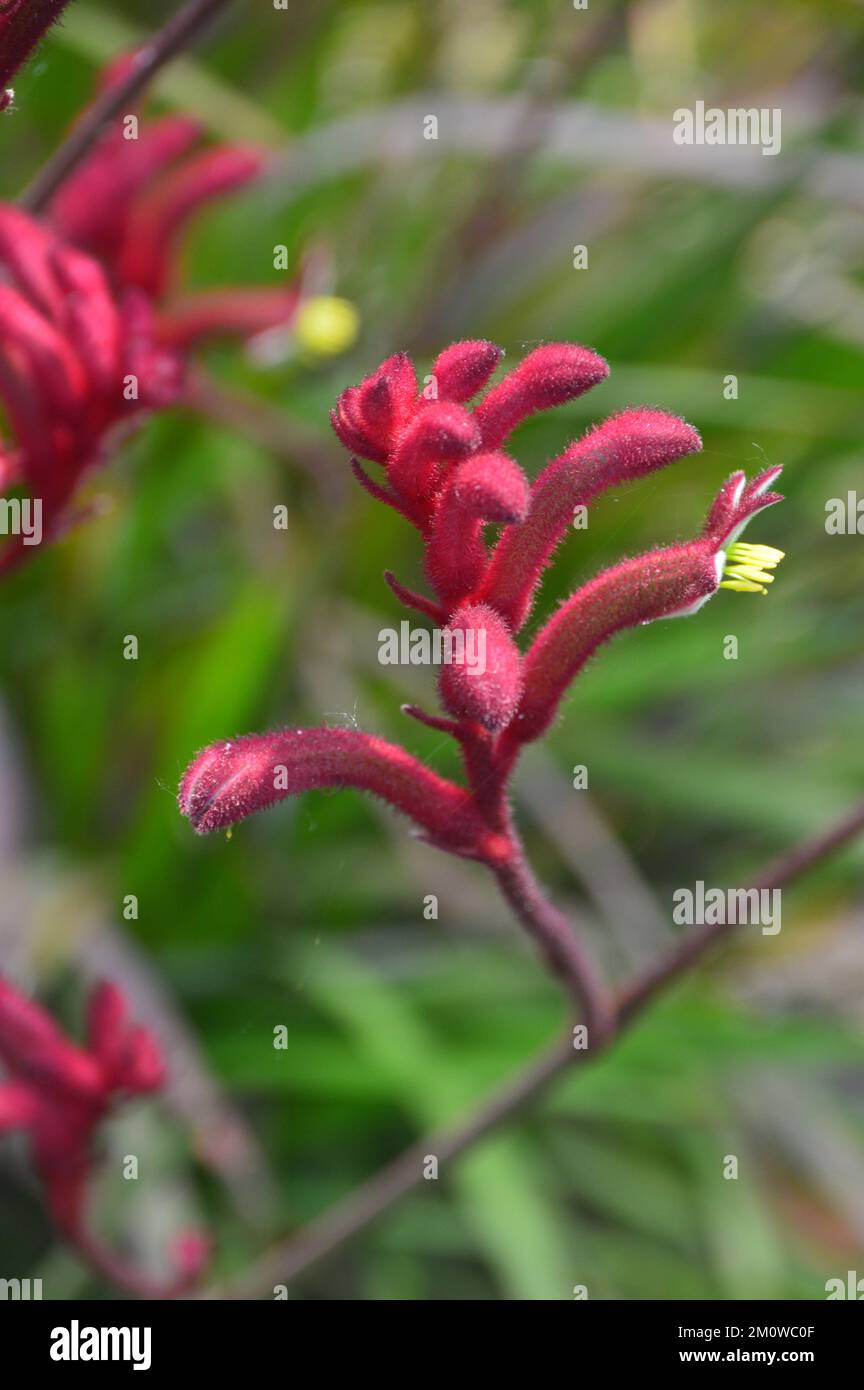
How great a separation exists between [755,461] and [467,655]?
0.65 feet

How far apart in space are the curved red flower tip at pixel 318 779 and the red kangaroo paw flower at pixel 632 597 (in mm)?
41

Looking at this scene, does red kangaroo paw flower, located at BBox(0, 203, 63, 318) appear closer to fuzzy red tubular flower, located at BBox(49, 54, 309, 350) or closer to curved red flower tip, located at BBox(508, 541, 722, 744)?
fuzzy red tubular flower, located at BBox(49, 54, 309, 350)

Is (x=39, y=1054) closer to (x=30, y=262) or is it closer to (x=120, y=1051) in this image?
(x=120, y=1051)

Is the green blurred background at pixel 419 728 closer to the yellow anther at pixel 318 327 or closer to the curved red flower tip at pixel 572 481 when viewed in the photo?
the yellow anther at pixel 318 327

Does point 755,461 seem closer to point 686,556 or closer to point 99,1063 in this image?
point 686,556

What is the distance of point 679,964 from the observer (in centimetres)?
75

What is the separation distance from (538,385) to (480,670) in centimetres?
11

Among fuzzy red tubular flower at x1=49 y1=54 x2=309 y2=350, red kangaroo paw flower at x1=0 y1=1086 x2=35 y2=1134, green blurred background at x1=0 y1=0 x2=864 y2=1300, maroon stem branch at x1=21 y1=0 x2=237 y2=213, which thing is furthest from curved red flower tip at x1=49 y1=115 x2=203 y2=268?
red kangaroo paw flower at x1=0 y1=1086 x2=35 y2=1134

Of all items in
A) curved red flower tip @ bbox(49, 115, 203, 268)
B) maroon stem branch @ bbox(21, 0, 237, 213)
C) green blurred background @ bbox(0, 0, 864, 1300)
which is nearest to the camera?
maroon stem branch @ bbox(21, 0, 237, 213)

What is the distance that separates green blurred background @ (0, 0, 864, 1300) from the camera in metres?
1.42

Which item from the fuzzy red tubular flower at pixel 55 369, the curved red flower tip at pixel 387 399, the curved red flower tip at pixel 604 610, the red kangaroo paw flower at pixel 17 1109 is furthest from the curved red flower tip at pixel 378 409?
the red kangaroo paw flower at pixel 17 1109

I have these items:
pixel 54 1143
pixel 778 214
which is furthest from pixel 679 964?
pixel 778 214

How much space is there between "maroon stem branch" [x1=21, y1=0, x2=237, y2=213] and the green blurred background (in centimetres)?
57

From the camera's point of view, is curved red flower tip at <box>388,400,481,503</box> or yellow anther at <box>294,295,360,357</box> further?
yellow anther at <box>294,295,360,357</box>
